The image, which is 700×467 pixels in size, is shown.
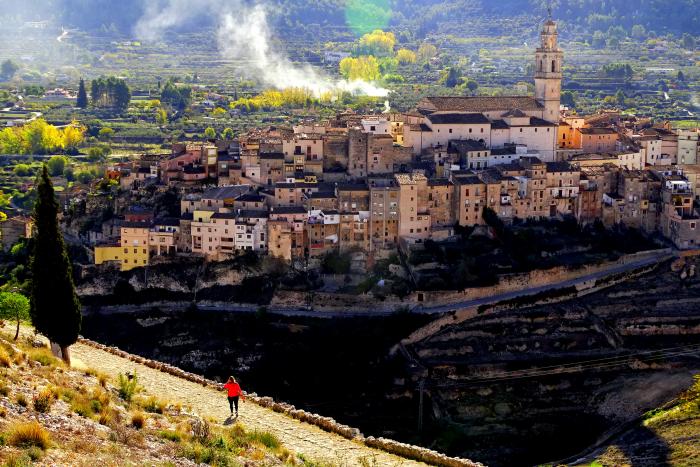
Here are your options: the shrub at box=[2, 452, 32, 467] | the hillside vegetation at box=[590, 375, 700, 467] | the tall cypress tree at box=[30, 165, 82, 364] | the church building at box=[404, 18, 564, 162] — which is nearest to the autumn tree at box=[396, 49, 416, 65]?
the church building at box=[404, 18, 564, 162]

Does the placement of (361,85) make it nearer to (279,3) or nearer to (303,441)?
(279,3)

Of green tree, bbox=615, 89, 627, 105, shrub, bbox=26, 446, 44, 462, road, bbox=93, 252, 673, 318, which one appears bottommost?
road, bbox=93, 252, 673, 318

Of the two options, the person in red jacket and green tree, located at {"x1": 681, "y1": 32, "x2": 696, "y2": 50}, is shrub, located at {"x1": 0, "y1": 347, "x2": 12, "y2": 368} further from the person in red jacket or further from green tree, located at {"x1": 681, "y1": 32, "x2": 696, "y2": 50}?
green tree, located at {"x1": 681, "y1": 32, "x2": 696, "y2": 50}

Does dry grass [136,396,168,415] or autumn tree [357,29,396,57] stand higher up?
autumn tree [357,29,396,57]

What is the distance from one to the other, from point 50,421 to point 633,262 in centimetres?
2492

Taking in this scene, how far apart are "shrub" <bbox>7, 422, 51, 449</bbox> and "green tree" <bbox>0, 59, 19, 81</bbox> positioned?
265ft

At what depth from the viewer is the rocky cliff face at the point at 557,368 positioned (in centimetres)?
2534

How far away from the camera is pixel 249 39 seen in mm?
97062

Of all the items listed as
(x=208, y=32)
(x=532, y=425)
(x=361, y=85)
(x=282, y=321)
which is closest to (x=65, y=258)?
(x=532, y=425)

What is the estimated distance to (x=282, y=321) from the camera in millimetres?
31016

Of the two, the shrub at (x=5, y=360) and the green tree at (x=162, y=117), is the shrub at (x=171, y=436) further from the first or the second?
the green tree at (x=162, y=117)

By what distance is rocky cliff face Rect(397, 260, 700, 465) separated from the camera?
→ 25.3m

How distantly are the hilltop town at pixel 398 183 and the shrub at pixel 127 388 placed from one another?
57.9 feet

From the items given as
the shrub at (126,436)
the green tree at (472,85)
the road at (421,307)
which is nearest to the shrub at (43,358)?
the shrub at (126,436)
